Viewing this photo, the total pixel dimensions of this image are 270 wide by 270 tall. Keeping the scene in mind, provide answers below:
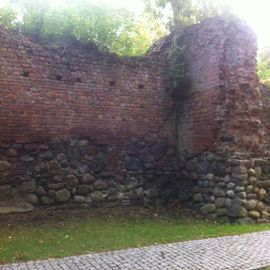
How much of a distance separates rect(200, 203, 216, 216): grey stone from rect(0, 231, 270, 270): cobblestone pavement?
225cm

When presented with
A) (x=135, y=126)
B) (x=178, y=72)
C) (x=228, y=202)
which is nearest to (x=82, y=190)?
(x=135, y=126)

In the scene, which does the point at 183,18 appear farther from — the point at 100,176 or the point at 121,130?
the point at 100,176

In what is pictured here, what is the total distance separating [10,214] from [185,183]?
4298 millimetres

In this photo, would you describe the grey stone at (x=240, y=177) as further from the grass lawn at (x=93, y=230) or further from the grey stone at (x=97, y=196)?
the grey stone at (x=97, y=196)

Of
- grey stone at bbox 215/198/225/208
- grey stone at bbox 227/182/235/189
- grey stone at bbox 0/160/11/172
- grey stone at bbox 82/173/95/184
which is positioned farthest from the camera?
grey stone at bbox 82/173/95/184

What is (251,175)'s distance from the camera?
8.98m

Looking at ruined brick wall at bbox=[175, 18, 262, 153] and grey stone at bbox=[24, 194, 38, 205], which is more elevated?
ruined brick wall at bbox=[175, 18, 262, 153]

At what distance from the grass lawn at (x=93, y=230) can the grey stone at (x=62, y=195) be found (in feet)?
0.92

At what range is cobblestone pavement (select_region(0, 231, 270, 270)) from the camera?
544cm

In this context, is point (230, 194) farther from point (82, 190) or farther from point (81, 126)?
point (81, 126)

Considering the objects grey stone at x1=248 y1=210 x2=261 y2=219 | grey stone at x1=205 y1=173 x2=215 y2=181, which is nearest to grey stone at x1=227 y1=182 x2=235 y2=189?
grey stone at x1=205 y1=173 x2=215 y2=181

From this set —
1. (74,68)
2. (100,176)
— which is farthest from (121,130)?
(74,68)

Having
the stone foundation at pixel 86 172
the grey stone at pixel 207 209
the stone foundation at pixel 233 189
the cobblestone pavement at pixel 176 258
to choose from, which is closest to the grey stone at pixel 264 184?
the stone foundation at pixel 233 189

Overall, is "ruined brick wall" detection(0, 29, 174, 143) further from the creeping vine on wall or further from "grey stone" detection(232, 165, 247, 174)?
"grey stone" detection(232, 165, 247, 174)
